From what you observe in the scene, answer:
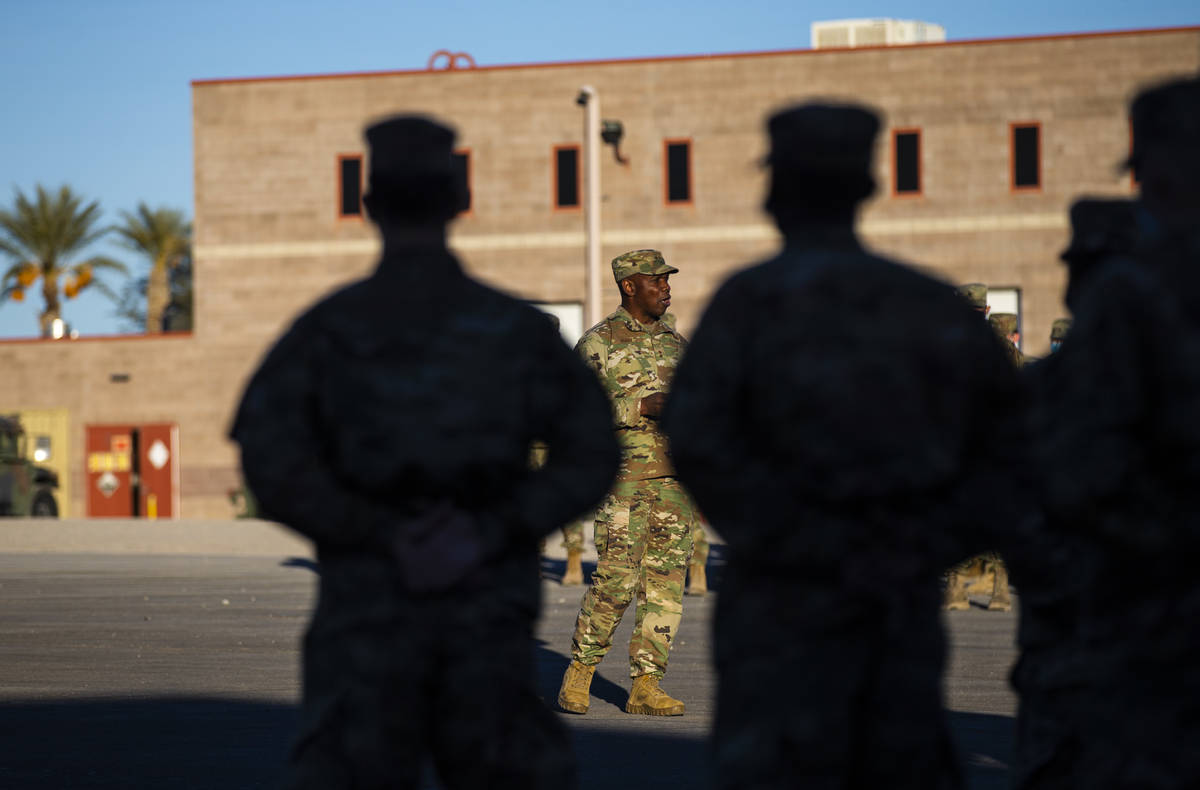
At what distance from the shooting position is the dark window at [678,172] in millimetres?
39469

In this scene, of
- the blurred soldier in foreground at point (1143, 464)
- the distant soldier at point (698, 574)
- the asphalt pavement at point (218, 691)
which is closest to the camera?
the blurred soldier in foreground at point (1143, 464)

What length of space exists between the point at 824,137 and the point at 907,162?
35.9m

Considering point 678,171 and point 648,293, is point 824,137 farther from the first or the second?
point 678,171

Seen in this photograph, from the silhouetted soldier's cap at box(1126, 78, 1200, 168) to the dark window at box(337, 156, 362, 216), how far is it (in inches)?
1514

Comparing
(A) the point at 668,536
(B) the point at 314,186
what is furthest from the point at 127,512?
(A) the point at 668,536

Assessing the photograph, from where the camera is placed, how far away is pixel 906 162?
38.9 metres

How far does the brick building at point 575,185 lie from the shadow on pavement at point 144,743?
96.2 feet

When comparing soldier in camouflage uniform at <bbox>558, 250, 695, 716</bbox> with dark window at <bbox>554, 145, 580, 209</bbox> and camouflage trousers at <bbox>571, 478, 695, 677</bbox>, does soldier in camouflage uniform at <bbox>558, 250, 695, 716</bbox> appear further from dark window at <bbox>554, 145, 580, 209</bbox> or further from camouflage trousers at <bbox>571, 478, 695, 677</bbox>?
dark window at <bbox>554, 145, 580, 209</bbox>

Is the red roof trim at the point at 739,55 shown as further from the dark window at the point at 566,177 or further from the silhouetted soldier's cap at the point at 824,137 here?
the silhouetted soldier's cap at the point at 824,137

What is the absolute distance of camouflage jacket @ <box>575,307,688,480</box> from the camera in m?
8.65

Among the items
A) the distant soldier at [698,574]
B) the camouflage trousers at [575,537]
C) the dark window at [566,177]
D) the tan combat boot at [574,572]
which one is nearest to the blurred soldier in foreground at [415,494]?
the distant soldier at [698,574]

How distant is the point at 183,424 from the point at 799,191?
40612mm

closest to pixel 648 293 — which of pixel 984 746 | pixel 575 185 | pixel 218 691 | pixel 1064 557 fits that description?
pixel 984 746

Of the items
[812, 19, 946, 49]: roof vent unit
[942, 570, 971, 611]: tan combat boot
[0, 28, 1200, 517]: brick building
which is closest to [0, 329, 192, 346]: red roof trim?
[0, 28, 1200, 517]: brick building
